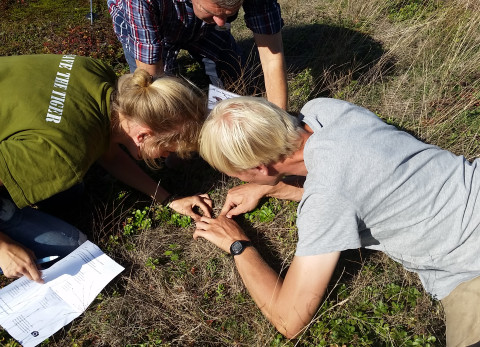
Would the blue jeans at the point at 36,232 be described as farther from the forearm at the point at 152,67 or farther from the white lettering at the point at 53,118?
the forearm at the point at 152,67

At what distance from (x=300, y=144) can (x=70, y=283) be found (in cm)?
183

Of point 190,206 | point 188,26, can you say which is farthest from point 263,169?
point 188,26

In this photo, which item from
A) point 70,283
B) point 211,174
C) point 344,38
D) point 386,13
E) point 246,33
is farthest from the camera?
point 246,33

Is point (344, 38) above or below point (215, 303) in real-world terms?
above

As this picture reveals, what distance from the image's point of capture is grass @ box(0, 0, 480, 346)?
2.55 metres

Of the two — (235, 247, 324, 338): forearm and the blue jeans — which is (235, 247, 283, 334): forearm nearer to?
(235, 247, 324, 338): forearm

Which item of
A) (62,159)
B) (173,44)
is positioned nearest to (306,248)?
(62,159)

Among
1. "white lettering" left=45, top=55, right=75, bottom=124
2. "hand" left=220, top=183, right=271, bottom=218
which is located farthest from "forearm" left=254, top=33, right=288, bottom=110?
"white lettering" left=45, top=55, right=75, bottom=124

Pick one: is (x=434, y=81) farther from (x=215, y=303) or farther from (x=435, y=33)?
(x=215, y=303)

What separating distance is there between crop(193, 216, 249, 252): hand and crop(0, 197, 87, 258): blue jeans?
3.10 ft

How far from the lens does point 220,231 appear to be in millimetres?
2990

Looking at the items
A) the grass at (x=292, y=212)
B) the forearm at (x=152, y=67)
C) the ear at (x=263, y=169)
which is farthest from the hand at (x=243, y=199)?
the forearm at (x=152, y=67)

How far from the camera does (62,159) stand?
2.39 meters

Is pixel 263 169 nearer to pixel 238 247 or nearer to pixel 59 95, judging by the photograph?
pixel 238 247
